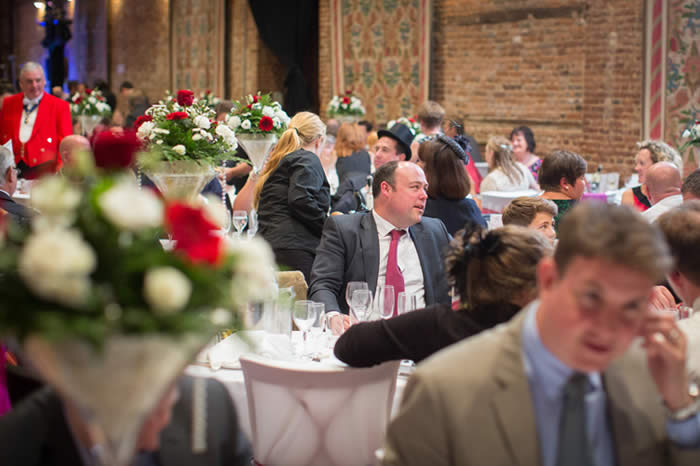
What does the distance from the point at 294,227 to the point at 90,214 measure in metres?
3.74

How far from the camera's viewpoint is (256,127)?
4.99m

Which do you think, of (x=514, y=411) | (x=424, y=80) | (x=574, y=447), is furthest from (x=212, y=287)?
(x=424, y=80)

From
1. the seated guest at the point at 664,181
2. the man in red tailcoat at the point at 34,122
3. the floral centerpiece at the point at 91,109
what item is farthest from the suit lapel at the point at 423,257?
the floral centerpiece at the point at 91,109

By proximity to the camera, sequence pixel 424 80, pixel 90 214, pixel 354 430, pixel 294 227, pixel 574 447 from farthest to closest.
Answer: pixel 424 80
pixel 294 227
pixel 354 430
pixel 574 447
pixel 90 214

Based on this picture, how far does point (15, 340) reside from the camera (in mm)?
1199

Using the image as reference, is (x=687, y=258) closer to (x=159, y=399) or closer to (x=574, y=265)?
(x=574, y=265)

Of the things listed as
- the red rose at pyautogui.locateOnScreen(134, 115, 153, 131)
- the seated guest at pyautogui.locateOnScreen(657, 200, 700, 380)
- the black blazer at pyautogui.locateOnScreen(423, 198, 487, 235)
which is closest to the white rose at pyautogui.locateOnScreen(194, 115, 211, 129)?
the red rose at pyautogui.locateOnScreen(134, 115, 153, 131)

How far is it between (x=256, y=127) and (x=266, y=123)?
12 centimetres

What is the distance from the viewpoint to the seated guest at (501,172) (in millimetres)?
6699

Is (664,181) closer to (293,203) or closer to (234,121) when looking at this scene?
(293,203)

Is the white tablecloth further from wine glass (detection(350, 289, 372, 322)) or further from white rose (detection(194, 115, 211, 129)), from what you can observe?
white rose (detection(194, 115, 211, 129))

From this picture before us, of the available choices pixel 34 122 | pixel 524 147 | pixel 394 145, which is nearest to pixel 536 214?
pixel 394 145

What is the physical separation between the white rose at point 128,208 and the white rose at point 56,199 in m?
0.04

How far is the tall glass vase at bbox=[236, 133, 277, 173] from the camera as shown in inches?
197
